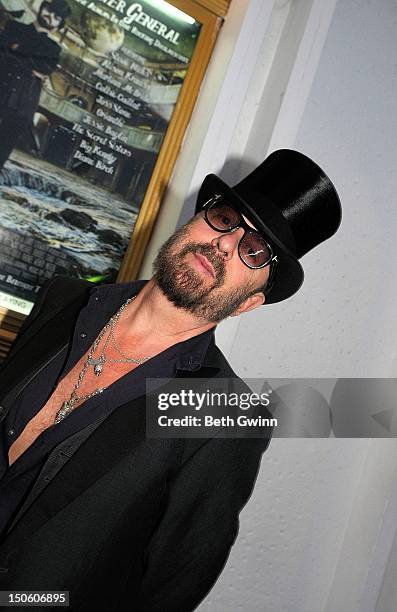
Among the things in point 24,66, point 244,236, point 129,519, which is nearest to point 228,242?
point 244,236

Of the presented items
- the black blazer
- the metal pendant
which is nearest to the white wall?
the metal pendant

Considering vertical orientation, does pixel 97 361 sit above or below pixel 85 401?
above

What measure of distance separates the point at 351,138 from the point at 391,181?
0.26 metres

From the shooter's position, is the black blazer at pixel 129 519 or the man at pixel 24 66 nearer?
the black blazer at pixel 129 519

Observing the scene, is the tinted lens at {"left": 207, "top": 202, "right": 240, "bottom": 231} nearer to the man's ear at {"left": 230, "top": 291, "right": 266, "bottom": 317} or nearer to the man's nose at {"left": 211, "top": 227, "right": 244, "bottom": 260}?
the man's nose at {"left": 211, "top": 227, "right": 244, "bottom": 260}

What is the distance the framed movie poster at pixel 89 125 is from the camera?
7.94 ft

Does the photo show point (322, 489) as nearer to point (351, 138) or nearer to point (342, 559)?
point (342, 559)

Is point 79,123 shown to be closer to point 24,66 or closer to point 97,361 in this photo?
point 24,66

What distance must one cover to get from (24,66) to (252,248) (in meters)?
1.11

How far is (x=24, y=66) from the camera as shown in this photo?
2402mm

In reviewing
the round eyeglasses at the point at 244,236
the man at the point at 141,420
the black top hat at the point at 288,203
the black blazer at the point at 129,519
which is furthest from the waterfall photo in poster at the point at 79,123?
the black blazer at the point at 129,519

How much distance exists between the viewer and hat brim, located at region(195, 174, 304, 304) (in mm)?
1895

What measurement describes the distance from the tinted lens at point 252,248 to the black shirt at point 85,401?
0.25 m

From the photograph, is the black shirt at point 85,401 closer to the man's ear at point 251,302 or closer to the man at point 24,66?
the man's ear at point 251,302
